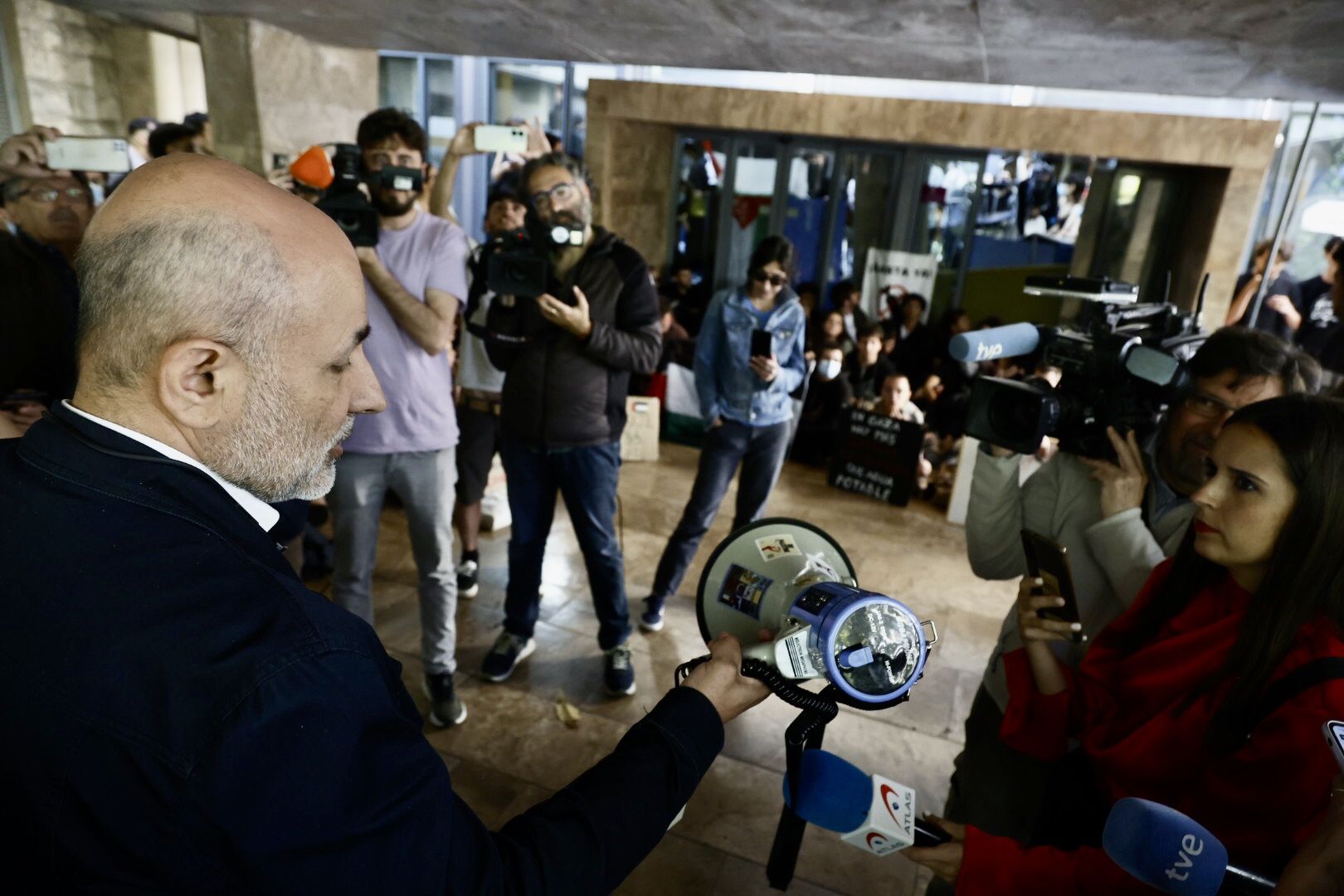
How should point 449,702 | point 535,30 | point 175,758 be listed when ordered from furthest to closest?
point 535,30
point 449,702
point 175,758

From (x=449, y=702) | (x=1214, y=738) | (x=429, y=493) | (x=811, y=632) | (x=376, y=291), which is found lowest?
(x=449, y=702)

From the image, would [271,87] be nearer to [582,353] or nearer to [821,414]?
[582,353]

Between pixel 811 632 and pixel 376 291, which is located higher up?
pixel 376 291

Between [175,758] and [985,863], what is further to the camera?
[985,863]

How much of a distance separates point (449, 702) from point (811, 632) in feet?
6.58

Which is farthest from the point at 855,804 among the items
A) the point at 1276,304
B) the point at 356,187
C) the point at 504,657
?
the point at 1276,304

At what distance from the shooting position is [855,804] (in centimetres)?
125

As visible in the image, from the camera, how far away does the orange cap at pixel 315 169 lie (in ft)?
8.42

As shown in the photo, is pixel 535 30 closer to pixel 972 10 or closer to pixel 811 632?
pixel 972 10

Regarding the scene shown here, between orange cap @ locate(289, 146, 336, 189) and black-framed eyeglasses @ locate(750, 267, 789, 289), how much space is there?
174cm

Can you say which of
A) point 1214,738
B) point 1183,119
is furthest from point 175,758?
point 1183,119

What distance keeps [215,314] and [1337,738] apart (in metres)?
1.33

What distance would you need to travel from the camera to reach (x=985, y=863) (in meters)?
1.32

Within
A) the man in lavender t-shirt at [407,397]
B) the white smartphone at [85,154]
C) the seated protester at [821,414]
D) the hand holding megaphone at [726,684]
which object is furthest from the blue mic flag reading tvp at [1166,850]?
the seated protester at [821,414]
